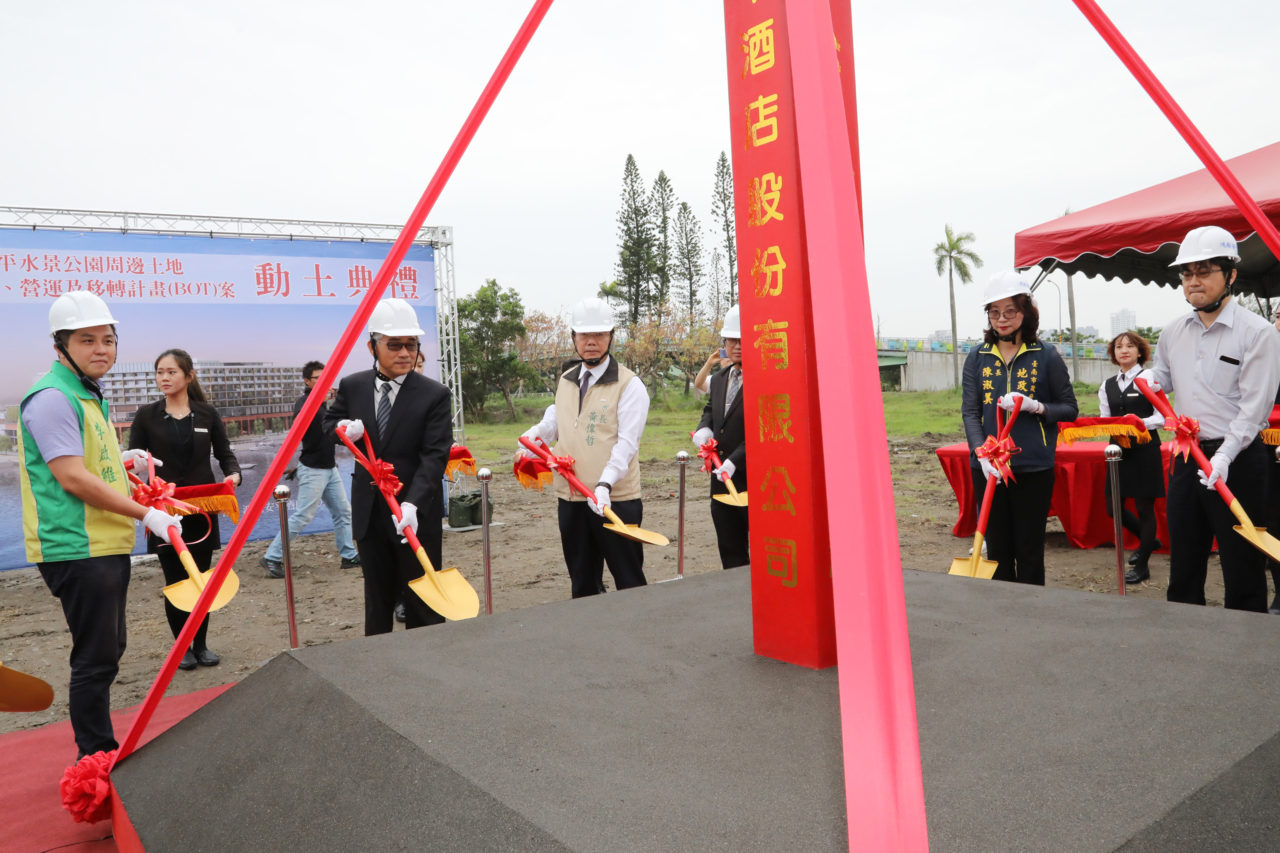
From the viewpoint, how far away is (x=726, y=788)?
1.15m

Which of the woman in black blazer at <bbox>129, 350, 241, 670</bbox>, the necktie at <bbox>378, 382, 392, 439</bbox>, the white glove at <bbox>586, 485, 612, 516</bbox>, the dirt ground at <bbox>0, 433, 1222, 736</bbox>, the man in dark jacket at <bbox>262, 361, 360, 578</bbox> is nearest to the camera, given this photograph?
the necktie at <bbox>378, 382, 392, 439</bbox>

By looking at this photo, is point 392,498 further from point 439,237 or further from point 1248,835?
point 439,237

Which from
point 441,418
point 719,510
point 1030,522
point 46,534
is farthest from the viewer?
point 719,510

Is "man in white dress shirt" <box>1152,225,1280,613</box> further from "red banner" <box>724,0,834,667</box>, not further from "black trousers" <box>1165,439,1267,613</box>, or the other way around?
"red banner" <box>724,0,834,667</box>

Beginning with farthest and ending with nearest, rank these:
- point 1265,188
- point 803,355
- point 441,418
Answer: point 1265,188
point 441,418
point 803,355

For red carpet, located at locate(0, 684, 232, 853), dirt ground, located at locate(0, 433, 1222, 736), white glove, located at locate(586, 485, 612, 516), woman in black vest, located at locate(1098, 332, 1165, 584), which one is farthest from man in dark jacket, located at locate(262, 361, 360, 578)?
woman in black vest, located at locate(1098, 332, 1165, 584)

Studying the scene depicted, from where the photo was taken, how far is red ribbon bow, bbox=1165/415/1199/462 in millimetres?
2664

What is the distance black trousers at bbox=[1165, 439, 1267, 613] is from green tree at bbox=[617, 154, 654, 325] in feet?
91.3

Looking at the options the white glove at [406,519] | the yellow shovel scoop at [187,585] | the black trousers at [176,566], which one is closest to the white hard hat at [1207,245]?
the white glove at [406,519]

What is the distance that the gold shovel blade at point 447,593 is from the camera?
8.02ft

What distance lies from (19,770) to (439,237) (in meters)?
4.91

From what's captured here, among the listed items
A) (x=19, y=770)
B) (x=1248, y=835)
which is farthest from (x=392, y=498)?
(x=1248, y=835)

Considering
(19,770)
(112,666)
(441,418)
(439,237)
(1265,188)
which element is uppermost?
(439,237)

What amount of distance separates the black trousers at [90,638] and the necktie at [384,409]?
2.89 ft
